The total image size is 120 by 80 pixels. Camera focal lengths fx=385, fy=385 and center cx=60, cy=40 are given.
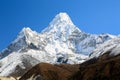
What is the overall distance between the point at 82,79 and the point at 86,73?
4.00m

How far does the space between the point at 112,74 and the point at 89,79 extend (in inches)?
692

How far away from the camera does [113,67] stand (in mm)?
181750

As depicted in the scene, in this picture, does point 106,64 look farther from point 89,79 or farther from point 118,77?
point 118,77

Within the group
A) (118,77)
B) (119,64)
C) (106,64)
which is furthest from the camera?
(106,64)

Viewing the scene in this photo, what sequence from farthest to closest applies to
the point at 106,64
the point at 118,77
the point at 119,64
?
the point at 106,64 → the point at 119,64 → the point at 118,77

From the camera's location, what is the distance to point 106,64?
191 metres

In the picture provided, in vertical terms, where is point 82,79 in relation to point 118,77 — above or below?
above

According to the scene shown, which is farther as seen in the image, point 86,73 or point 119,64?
point 86,73

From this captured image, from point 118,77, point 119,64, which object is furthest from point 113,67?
point 118,77

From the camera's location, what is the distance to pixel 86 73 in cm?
19950

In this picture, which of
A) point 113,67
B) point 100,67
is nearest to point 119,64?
point 113,67

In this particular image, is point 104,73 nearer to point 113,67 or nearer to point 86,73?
point 113,67

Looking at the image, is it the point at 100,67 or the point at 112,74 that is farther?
the point at 100,67

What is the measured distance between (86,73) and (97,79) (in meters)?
19.4
